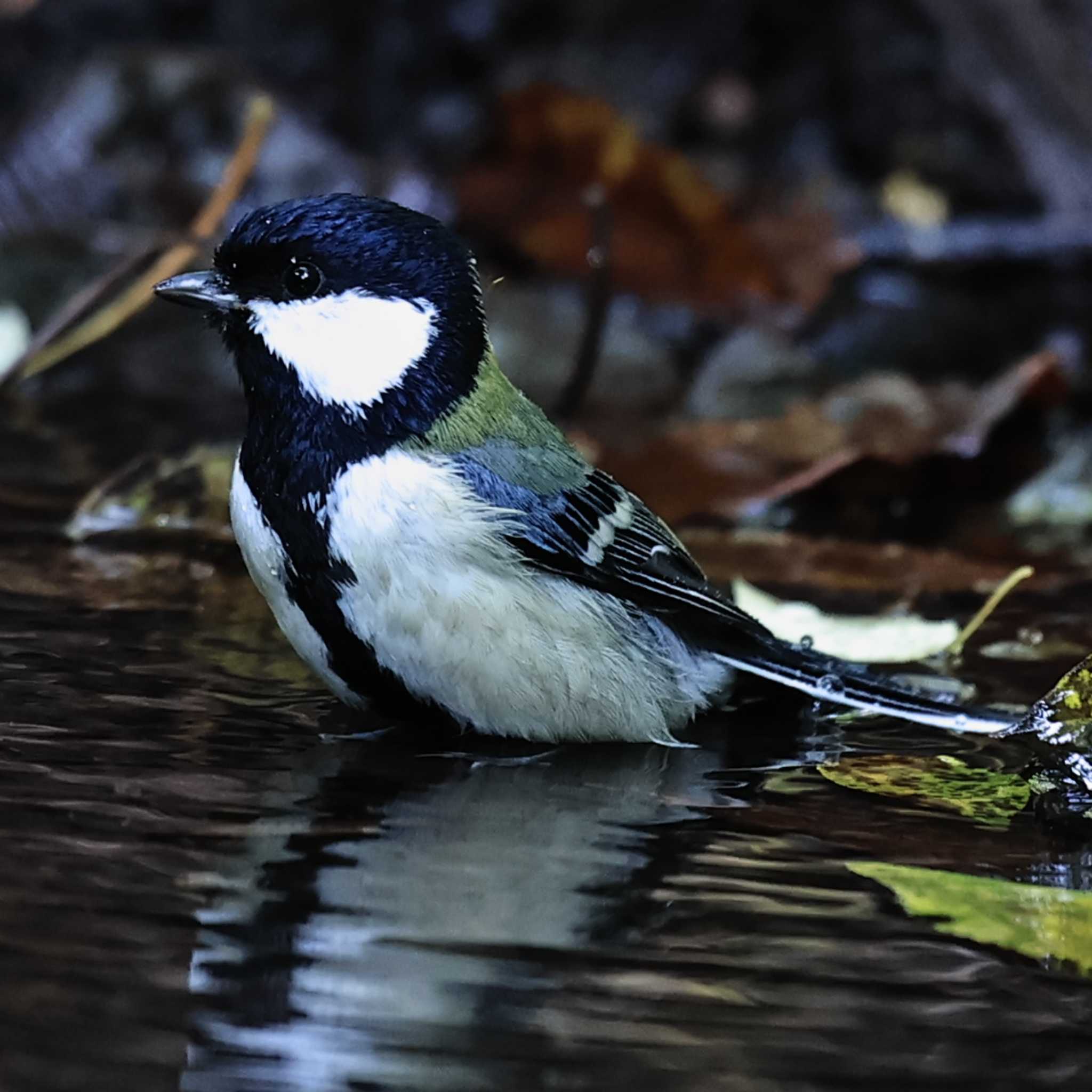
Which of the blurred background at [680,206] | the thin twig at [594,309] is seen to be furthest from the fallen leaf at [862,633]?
the thin twig at [594,309]

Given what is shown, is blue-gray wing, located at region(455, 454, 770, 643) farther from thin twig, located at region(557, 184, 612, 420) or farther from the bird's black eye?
thin twig, located at region(557, 184, 612, 420)

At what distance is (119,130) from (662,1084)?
16.6 feet

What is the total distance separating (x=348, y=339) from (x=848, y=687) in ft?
2.69

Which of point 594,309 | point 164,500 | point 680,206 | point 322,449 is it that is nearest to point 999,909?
point 322,449

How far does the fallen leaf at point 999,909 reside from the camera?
5.29 feet

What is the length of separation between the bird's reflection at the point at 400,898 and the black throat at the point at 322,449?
0.43ft

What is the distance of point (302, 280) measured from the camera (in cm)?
→ 249

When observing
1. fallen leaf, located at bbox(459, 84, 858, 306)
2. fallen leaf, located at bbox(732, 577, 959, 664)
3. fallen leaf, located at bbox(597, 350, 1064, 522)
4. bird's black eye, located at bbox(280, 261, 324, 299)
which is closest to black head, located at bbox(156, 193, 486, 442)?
bird's black eye, located at bbox(280, 261, 324, 299)

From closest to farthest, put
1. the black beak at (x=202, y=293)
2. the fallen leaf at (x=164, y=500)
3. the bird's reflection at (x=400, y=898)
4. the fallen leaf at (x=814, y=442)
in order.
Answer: the bird's reflection at (x=400, y=898) → the black beak at (x=202, y=293) → the fallen leaf at (x=164, y=500) → the fallen leaf at (x=814, y=442)

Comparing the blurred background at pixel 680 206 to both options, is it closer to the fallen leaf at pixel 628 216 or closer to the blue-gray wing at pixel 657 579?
the fallen leaf at pixel 628 216

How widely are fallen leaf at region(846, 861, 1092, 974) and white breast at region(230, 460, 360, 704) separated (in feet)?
2.58

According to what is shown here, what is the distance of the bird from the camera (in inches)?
89.8

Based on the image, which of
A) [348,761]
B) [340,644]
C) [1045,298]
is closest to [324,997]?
[348,761]

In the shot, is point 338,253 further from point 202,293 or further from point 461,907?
point 461,907
